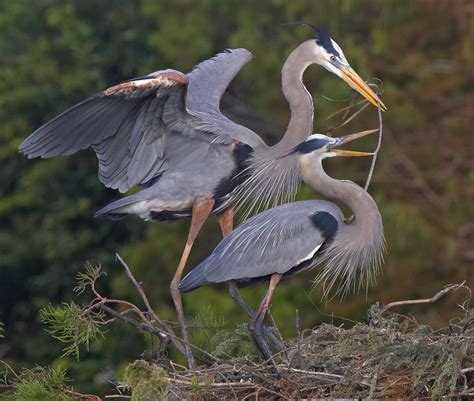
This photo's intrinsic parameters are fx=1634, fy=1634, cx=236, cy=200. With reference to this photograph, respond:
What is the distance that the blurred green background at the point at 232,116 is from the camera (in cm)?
1287

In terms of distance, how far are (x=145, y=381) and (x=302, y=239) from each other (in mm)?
1456

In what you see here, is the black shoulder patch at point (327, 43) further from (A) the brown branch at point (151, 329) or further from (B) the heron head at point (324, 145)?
(A) the brown branch at point (151, 329)

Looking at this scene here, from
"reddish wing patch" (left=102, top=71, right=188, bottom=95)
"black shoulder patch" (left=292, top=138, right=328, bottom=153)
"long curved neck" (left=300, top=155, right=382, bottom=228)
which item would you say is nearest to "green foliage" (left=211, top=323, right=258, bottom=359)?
"long curved neck" (left=300, top=155, right=382, bottom=228)

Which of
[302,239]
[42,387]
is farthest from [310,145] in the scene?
[42,387]

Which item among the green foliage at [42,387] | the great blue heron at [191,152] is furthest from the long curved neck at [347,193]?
the green foliage at [42,387]

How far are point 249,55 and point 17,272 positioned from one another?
21.1ft

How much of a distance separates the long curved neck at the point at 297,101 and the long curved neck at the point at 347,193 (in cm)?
45

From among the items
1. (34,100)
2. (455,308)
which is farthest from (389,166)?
(34,100)

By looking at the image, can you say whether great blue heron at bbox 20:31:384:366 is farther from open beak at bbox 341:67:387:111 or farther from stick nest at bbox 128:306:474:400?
stick nest at bbox 128:306:474:400

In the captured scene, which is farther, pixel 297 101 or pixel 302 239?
pixel 297 101

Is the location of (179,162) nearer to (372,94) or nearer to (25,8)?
(372,94)

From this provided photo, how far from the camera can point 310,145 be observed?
727 cm

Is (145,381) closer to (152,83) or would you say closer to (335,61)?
(152,83)

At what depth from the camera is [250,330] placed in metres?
7.02
